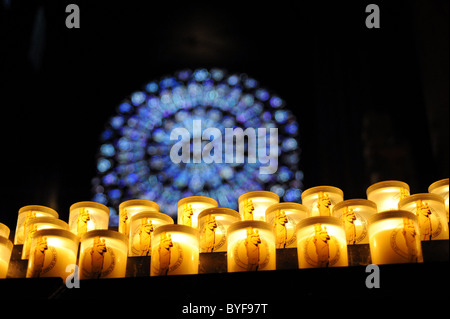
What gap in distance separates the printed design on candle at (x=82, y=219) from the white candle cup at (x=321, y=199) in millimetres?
664

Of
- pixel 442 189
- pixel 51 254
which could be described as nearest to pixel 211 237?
pixel 51 254

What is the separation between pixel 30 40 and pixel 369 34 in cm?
334

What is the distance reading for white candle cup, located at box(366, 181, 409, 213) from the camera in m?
1.86

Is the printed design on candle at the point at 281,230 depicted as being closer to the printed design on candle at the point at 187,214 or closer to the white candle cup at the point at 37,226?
the printed design on candle at the point at 187,214

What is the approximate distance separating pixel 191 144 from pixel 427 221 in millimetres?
6059

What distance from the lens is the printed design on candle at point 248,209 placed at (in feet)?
6.23

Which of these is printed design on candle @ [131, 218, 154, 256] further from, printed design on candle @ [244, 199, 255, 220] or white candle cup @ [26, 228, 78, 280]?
printed design on candle @ [244, 199, 255, 220]

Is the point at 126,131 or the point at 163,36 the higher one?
the point at 163,36

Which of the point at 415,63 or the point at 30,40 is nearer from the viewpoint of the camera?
the point at 415,63

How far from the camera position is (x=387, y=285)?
4.24 feet

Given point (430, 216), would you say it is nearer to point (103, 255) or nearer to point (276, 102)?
point (103, 255)

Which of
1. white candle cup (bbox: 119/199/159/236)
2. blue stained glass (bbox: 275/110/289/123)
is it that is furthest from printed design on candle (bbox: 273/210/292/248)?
blue stained glass (bbox: 275/110/289/123)
